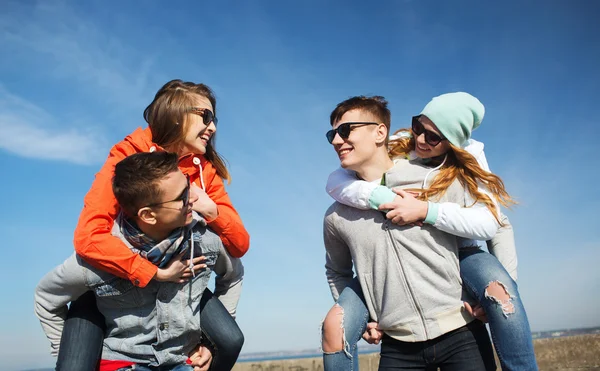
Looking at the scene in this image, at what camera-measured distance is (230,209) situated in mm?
3064

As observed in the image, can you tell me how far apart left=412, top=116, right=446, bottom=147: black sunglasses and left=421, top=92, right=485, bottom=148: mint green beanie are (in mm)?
60

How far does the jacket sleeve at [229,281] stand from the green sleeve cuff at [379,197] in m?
0.94

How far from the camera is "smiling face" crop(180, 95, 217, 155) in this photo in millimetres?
3143

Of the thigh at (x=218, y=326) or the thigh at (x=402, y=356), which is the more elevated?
the thigh at (x=218, y=326)

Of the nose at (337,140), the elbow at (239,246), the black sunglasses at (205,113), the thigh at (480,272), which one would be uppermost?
the black sunglasses at (205,113)

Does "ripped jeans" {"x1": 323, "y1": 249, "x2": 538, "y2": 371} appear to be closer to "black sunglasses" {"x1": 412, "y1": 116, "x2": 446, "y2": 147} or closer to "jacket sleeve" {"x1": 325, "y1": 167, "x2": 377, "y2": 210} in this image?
"jacket sleeve" {"x1": 325, "y1": 167, "x2": 377, "y2": 210}

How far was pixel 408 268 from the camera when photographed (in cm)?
296

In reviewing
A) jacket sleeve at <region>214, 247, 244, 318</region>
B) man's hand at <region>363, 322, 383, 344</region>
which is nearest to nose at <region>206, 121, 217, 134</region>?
jacket sleeve at <region>214, 247, 244, 318</region>

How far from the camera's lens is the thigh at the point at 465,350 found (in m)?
2.88

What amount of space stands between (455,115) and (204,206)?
1670 mm

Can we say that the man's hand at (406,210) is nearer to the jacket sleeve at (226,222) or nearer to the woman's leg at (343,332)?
the woman's leg at (343,332)

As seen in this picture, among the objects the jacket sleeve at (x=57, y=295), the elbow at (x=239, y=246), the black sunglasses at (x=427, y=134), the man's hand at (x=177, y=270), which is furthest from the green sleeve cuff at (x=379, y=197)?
the jacket sleeve at (x=57, y=295)

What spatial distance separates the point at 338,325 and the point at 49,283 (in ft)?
5.36

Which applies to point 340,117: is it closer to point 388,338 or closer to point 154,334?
point 388,338
